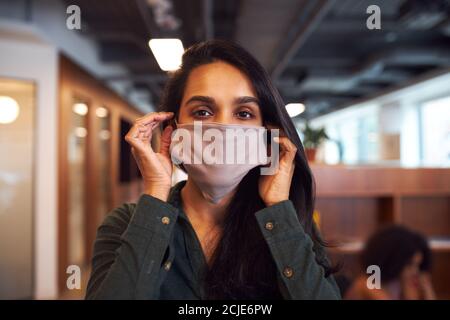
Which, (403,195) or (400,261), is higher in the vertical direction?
(403,195)

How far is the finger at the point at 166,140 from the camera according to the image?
2.36 feet

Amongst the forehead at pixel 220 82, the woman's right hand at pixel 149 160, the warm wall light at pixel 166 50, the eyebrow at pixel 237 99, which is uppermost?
the warm wall light at pixel 166 50

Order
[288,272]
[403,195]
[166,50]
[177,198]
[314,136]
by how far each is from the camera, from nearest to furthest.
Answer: [288,272]
[177,198]
[166,50]
[314,136]
[403,195]

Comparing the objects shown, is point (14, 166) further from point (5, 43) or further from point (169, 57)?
point (169, 57)

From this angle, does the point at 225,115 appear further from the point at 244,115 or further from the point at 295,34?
the point at 295,34

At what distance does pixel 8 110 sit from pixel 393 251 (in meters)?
3.19

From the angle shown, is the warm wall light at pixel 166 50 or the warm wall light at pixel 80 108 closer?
the warm wall light at pixel 166 50

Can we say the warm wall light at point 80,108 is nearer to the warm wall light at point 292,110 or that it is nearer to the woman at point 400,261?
the woman at point 400,261

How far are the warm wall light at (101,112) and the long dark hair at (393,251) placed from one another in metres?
2.62

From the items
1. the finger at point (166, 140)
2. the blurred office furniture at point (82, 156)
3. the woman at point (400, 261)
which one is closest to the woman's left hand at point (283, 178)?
the finger at point (166, 140)

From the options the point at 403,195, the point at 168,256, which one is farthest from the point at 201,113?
the point at 403,195

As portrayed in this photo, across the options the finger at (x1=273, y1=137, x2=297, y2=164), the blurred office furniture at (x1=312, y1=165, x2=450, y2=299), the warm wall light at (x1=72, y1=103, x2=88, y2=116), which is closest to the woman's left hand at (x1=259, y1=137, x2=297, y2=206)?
the finger at (x1=273, y1=137, x2=297, y2=164)

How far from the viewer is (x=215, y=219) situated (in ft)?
2.68

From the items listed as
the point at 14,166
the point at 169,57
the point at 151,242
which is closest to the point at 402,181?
the point at 169,57
